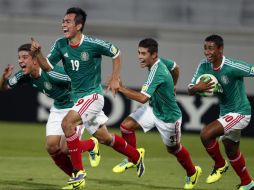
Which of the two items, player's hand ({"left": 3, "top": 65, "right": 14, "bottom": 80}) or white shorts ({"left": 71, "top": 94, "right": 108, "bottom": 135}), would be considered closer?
white shorts ({"left": 71, "top": 94, "right": 108, "bottom": 135})

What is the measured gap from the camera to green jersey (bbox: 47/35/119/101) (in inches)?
382

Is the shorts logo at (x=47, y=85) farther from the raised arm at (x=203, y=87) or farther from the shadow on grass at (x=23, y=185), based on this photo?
the raised arm at (x=203, y=87)

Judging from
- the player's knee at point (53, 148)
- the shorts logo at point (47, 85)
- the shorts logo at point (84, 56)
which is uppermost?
the shorts logo at point (84, 56)

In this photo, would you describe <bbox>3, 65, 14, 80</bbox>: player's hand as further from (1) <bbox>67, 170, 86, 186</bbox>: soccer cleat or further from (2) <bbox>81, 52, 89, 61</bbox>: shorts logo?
(1) <bbox>67, 170, 86, 186</bbox>: soccer cleat

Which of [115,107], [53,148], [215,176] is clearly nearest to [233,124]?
[215,176]

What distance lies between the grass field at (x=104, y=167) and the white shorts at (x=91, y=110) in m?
0.73

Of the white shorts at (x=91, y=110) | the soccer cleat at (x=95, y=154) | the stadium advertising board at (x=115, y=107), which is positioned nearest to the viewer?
the white shorts at (x=91, y=110)

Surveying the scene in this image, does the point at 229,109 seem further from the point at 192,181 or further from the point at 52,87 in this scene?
the point at 52,87

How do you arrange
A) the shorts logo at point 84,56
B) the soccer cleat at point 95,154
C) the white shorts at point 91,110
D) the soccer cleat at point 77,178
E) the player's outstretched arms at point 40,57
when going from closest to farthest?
the soccer cleat at point 77,178 < the player's outstretched arms at point 40,57 < the white shorts at point 91,110 < the shorts logo at point 84,56 < the soccer cleat at point 95,154

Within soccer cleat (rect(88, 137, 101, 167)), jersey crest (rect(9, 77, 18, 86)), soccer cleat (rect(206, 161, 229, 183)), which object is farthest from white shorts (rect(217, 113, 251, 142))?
jersey crest (rect(9, 77, 18, 86))

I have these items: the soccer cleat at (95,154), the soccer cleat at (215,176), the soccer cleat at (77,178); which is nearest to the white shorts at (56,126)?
the soccer cleat at (77,178)

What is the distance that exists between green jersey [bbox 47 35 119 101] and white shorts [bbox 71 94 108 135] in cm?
8

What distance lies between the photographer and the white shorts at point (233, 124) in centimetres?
986

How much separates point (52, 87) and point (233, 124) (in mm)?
2198
